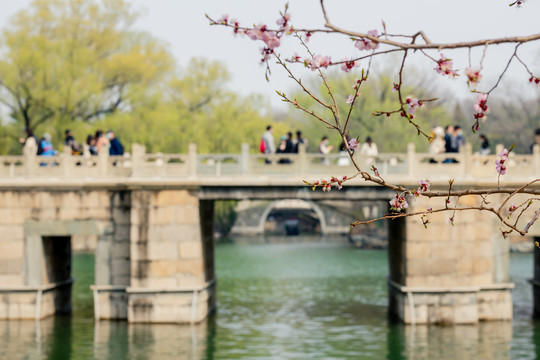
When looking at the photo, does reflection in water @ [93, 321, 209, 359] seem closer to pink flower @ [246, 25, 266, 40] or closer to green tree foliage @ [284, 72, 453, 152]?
pink flower @ [246, 25, 266, 40]

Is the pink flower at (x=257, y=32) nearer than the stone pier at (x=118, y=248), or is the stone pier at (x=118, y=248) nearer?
the pink flower at (x=257, y=32)

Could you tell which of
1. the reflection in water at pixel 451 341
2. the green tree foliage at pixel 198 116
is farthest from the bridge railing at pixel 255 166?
the green tree foliage at pixel 198 116

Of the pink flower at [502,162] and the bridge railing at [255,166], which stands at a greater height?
the bridge railing at [255,166]

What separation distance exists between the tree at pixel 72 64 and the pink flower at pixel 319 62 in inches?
1165

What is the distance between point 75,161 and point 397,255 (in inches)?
323

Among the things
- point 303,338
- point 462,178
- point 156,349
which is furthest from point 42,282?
point 462,178

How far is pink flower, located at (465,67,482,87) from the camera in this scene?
534 cm

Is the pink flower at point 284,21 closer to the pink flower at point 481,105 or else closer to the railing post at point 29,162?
the pink flower at point 481,105

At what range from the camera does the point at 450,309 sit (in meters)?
19.9

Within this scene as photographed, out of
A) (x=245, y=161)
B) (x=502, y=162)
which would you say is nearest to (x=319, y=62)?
(x=502, y=162)

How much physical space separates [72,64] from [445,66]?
102ft

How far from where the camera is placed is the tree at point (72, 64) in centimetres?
3447

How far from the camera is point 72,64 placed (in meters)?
35.2

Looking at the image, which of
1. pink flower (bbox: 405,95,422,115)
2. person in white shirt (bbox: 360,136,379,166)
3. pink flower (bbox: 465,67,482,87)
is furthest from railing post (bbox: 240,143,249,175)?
pink flower (bbox: 465,67,482,87)
